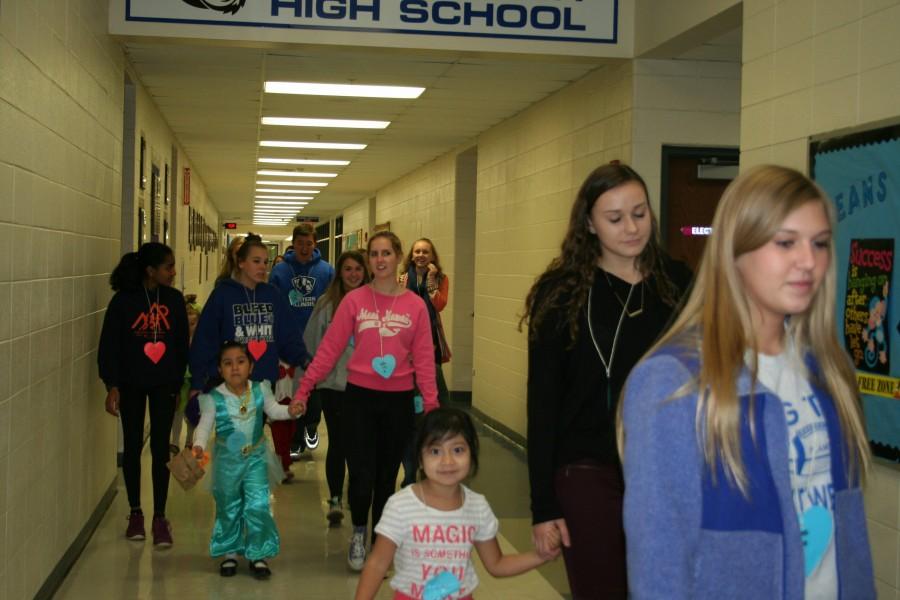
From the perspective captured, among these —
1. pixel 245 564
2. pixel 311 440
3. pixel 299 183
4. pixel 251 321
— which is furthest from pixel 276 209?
pixel 245 564

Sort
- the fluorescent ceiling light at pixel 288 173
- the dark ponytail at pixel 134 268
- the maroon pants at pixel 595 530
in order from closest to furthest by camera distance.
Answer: the maroon pants at pixel 595 530 → the dark ponytail at pixel 134 268 → the fluorescent ceiling light at pixel 288 173

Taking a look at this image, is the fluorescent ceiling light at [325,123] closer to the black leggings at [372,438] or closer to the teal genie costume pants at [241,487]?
the teal genie costume pants at [241,487]

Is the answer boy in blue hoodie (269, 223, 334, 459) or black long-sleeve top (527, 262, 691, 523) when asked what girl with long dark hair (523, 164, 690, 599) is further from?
boy in blue hoodie (269, 223, 334, 459)

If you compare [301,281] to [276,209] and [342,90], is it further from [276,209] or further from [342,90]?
[276,209]

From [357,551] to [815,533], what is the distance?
3505mm

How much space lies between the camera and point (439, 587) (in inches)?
107

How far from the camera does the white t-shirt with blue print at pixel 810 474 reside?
1.54 m

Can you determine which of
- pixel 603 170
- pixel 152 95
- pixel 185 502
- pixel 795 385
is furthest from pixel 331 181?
pixel 795 385

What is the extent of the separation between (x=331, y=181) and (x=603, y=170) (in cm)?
1431

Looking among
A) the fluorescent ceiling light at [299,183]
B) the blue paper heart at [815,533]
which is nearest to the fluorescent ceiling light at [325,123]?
the fluorescent ceiling light at [299,183]

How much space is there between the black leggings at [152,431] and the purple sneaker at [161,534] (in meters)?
0.05

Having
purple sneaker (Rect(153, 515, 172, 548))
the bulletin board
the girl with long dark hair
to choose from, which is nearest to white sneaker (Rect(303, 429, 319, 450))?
purple sneaker (Rect(153, 515, 172, 548))

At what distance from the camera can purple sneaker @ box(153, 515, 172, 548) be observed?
17.0ft

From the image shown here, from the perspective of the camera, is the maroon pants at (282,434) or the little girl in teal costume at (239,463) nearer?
the little girl in teal costume at (239,463)
